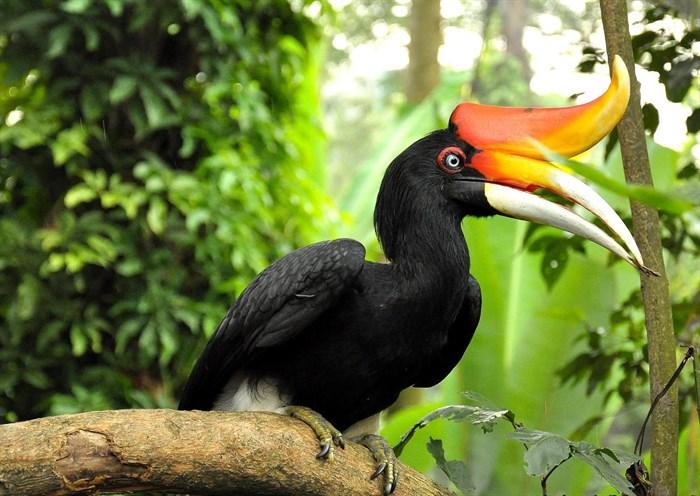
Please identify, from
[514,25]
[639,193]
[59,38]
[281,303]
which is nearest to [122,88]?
[59,38]

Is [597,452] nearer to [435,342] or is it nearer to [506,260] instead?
[435,342]

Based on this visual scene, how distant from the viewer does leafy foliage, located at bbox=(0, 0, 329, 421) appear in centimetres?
311

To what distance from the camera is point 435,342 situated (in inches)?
75.0

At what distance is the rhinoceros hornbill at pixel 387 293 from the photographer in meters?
1.82

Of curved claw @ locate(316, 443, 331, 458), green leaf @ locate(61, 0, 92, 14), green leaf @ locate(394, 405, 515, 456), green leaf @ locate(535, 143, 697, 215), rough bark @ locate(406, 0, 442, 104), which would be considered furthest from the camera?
rough bark @ locate(406, 0, 442, 104)

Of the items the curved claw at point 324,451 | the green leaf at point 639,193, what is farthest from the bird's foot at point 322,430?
the green leaf at point 639,193

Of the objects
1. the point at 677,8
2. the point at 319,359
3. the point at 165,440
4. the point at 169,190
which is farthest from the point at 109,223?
the point at 677,8

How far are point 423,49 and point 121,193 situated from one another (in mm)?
2590

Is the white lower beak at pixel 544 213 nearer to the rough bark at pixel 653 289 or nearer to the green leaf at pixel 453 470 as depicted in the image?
the rough bark at pixel 653 289

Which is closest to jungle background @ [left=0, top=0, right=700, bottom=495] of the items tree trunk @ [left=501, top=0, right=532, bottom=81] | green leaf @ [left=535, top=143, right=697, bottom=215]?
green leaf @ [left=535, top=143, right=697, bottom=215]

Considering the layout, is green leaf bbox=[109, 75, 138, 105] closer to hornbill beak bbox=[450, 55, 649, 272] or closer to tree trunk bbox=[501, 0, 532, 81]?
hornbill beak bbox=[450, 55, 649, 272]

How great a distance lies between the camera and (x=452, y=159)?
6.31 feet

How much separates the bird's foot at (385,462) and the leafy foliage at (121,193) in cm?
134

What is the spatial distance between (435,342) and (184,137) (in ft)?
5.43
